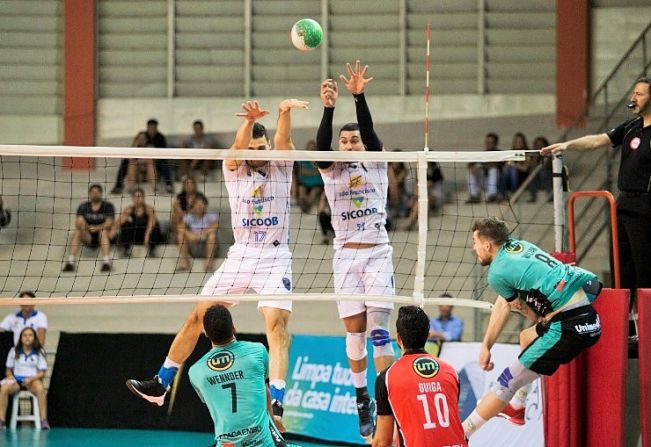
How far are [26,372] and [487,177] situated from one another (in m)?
8.52

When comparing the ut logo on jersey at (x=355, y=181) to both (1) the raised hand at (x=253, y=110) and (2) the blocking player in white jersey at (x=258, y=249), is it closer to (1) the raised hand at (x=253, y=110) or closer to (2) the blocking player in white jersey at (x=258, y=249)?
(2) the blocking player in white jersey at (x=258, y=249)

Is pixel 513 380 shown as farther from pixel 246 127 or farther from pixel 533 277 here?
pixel 246 127

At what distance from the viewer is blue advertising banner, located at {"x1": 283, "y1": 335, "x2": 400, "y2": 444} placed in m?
14.3

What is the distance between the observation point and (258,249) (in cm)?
959

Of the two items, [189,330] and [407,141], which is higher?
[407,141]

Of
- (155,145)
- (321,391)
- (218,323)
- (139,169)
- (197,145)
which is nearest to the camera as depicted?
(218,323)

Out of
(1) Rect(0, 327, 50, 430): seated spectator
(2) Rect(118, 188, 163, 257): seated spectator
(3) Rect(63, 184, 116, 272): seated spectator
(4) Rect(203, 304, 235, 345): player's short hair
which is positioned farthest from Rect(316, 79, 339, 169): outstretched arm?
(2) Rect(118, 188, 163, 257): seated spectator

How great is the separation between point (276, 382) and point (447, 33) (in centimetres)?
1346

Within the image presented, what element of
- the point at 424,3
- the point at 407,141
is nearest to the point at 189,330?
the point at 407,141

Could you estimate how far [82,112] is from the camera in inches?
848

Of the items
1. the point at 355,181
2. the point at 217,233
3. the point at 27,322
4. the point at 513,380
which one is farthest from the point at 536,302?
the point at 217,233

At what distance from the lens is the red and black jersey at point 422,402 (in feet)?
24.1

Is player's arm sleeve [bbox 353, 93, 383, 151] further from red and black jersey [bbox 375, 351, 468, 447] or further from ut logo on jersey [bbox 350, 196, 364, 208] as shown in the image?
red and black jersey [bbox 375, 351, 468, 447]

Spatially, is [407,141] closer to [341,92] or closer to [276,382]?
[341,92]
